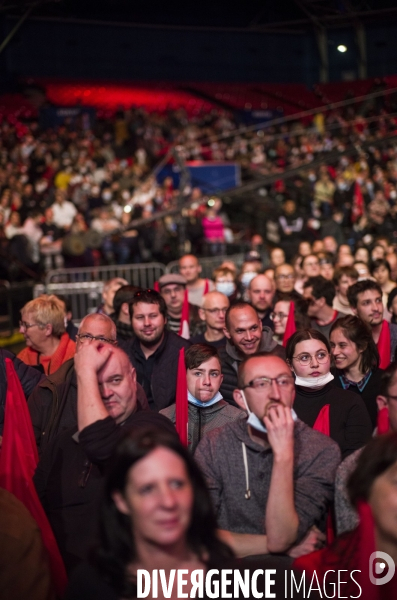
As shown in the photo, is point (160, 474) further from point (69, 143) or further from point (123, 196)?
point (69, 143)

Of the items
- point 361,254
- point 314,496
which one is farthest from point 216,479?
point 361,254

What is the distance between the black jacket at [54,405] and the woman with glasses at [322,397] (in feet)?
4.27

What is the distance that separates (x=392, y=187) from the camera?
1819 centimetres

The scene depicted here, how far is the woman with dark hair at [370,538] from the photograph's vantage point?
7.81ft

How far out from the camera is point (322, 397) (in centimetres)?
451

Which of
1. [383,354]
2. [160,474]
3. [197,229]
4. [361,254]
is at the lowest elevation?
[160,474]

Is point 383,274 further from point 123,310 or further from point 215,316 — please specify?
point 123,310

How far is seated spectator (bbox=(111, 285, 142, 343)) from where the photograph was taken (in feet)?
22.9

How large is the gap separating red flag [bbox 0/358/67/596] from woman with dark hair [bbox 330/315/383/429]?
213 centimetres

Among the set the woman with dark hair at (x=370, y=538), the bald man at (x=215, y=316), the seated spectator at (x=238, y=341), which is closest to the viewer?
the woman with dark hair at (x=370, y=538)

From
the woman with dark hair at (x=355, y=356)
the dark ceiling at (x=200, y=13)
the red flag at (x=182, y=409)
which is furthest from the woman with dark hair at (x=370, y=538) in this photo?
the dark ceiling at (x=200, y=13)

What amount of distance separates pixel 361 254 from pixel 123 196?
788 cm

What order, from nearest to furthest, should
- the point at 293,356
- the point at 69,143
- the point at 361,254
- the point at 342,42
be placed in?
the point at 293,356, the point at 361,254, the point at 69,143, the point at 342,42

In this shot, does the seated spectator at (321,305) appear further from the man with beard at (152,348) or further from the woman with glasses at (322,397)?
the woman with glasses at (322,397)
